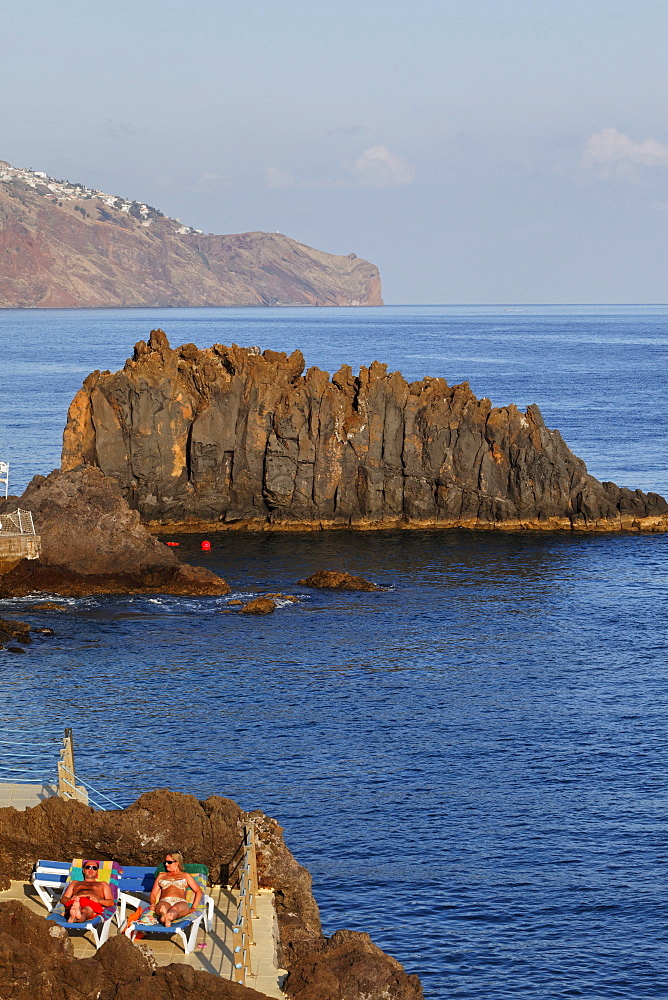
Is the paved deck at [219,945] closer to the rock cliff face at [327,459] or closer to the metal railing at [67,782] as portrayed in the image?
the metal railing at [67,782]

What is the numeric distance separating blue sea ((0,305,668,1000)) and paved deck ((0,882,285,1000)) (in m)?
6.46

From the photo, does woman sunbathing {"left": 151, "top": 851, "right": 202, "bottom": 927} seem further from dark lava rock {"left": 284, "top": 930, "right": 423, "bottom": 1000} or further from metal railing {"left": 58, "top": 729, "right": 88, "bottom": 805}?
metal railing {"left": 58, "top": 729, "right": 88, "bottom": 805}

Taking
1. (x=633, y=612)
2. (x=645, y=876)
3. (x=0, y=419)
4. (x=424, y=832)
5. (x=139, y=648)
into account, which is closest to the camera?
(x=645, y=876)

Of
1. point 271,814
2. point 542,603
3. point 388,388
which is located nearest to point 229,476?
point 388,388

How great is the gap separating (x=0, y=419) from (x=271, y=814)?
328 ft

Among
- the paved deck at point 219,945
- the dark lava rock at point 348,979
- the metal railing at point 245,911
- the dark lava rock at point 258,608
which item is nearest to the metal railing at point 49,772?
the paved deck at point 219,945

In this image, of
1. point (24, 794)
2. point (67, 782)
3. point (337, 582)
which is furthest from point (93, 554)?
point (67, 782)

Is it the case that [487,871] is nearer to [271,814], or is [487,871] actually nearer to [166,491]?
[271,814]

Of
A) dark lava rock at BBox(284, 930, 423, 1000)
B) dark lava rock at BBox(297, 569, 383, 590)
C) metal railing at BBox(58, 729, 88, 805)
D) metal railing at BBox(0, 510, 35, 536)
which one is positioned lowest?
dark lava rock at BBox(297, 569, 383, 590)

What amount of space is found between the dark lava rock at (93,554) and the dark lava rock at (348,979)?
47.1 m

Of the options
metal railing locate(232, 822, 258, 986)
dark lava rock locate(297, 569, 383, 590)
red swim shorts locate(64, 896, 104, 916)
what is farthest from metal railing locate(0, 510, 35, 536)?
red swim shorts locate(64, 896, 104, 916)

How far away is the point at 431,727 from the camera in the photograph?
4953 centimetres

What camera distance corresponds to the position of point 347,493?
9181cm

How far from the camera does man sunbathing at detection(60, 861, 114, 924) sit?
25281 mm
